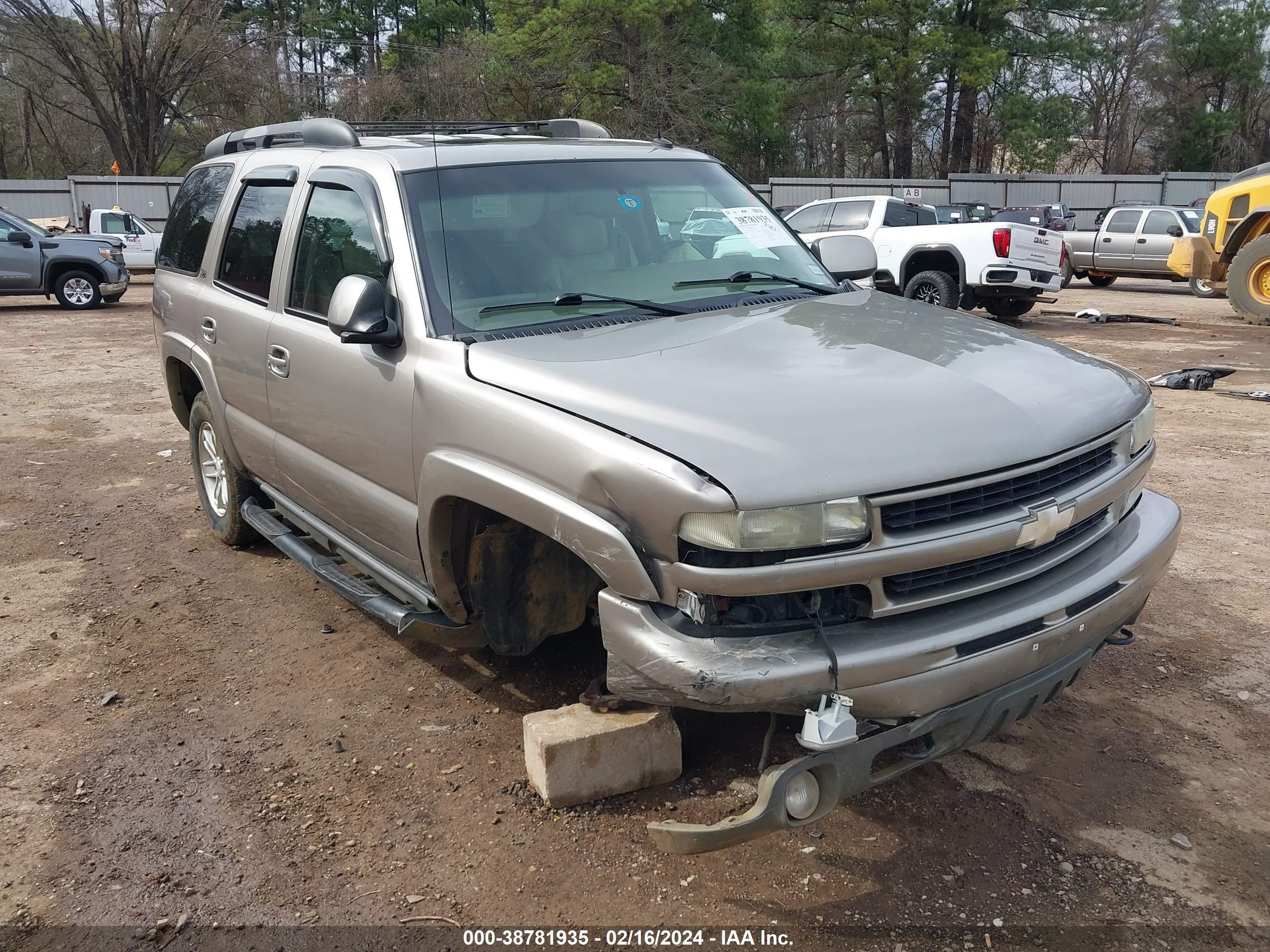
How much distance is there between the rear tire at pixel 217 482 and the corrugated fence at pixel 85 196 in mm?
29951

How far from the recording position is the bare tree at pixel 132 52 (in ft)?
122

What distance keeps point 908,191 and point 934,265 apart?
23511mm

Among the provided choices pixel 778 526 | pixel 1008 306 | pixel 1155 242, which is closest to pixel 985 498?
pixel 778 526

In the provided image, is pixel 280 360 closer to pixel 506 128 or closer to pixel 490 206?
pixel 490 206

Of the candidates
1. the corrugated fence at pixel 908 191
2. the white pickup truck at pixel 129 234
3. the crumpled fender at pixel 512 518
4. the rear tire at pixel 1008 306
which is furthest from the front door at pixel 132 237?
the crumpled fender at pixel 512 518

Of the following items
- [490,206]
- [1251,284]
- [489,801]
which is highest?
[490,206]

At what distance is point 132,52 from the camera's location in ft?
128

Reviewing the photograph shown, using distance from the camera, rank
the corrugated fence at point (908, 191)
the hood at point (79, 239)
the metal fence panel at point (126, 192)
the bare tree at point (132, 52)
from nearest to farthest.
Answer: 1. the hood at point (79, 239)
2. the metal fence panel at point (126, 192)
3. the corrugated fence at point (908, 191)
4. the bare tree at point (132, 52)

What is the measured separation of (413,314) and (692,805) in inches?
69.6

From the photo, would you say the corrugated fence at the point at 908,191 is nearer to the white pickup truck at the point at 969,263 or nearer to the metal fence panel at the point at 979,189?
the metal fence panel at the point at 979,189

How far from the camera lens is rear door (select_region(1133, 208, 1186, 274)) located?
21.5 metres

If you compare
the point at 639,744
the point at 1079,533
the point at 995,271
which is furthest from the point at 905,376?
the point at 995,271

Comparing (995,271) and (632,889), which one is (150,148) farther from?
(632,889)

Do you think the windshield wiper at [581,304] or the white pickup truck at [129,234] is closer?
the windshield wiper at [581,304]
